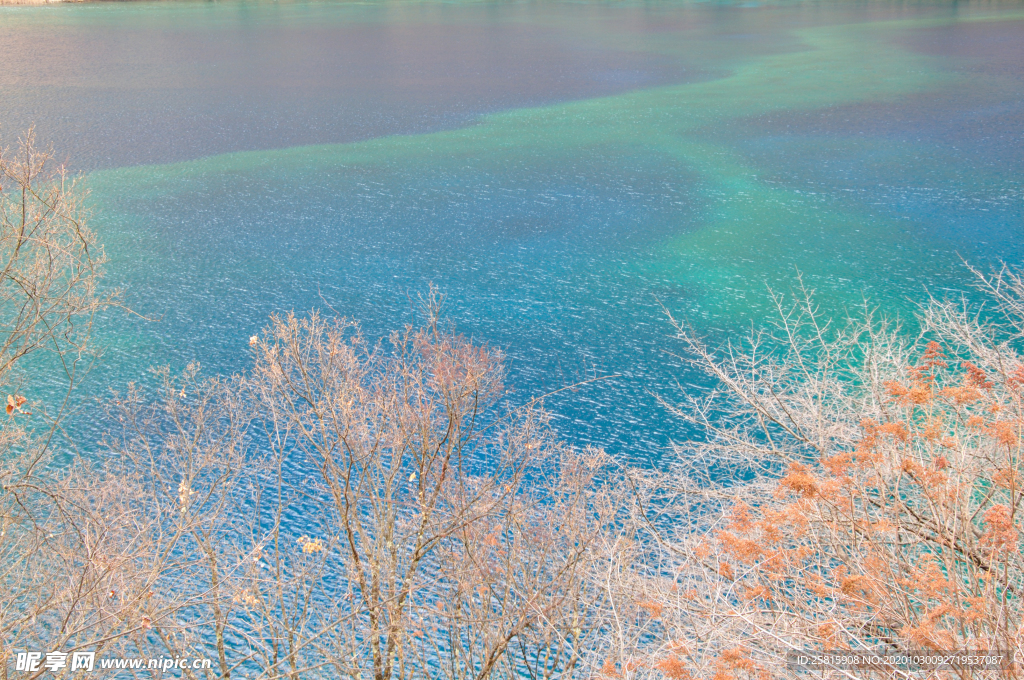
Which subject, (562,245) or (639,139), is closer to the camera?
(562,245)

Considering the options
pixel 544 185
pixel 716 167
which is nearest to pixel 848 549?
pixel 544 185

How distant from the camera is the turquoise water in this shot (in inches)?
661

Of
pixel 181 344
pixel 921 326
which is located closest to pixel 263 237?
pixel 181 344

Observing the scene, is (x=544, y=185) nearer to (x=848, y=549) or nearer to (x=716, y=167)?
(x=716, y=167)

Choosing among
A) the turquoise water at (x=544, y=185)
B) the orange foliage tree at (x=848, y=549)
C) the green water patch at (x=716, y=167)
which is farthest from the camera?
the green water patch at (x=716, y=167)

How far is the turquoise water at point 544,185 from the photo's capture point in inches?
661

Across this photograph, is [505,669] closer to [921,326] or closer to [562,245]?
[921,326]

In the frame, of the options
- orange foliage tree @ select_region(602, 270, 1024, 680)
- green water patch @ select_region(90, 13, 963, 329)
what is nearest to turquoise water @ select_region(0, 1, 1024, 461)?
green water patch @ select_region(90, 13, 963, 329)

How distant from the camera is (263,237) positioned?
67.1 feet

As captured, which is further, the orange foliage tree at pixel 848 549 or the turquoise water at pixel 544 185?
the turquoise water at pixel 544 185

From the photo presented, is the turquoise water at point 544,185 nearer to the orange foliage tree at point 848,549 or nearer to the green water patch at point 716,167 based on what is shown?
the green water patch at point 716,167

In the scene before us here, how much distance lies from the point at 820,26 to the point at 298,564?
5294cm

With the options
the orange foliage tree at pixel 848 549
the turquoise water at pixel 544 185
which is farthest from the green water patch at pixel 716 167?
the orange foliage tree at pixel 848 549

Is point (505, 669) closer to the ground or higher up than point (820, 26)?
closer to the ground
